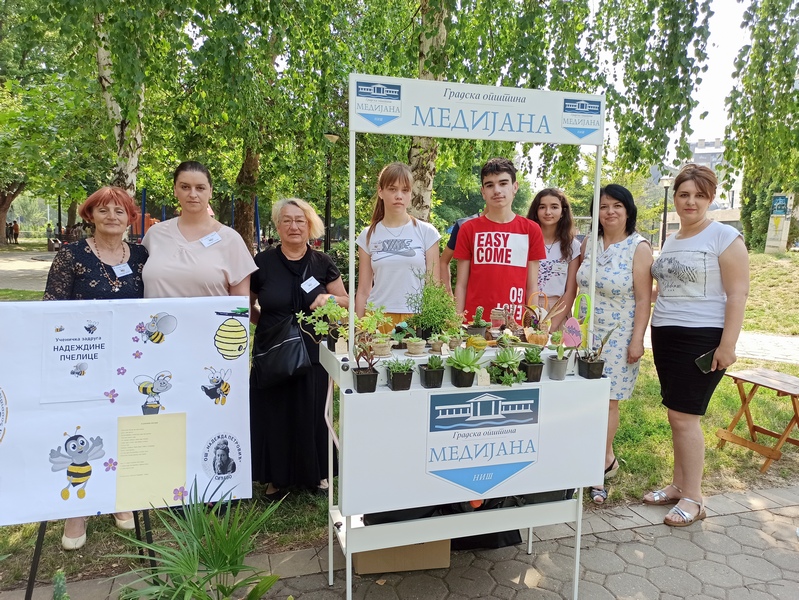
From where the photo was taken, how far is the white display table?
186cm

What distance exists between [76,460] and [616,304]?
2.67 m

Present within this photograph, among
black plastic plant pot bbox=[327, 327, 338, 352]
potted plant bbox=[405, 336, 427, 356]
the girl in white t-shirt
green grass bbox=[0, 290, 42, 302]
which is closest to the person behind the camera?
potted plant bbox=[405, 336, 427, 356]

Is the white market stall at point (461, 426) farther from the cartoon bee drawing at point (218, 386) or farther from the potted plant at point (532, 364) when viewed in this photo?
the cartoon bee drawing at point (218, 386)

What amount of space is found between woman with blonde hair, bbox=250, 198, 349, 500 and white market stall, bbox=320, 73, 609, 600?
646 mm

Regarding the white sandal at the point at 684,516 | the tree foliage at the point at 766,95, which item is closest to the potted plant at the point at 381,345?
the white sandal at the point at 684,516

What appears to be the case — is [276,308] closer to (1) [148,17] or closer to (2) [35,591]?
(2) [35,591]

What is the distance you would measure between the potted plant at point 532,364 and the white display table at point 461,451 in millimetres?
40

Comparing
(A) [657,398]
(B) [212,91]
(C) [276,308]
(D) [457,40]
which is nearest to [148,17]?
(B) [212,91]

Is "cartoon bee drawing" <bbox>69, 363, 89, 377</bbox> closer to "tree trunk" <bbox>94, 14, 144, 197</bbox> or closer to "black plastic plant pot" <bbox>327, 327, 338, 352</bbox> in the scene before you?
"black plastic plant pot" <bbox>327, 327, 338, 352</bbox>

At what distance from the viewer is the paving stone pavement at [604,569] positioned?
7.26 ft

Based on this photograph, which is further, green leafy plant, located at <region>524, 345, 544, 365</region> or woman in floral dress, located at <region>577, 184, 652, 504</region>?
woman in floral dress, located at <region>577, 184, 652, 504</region>

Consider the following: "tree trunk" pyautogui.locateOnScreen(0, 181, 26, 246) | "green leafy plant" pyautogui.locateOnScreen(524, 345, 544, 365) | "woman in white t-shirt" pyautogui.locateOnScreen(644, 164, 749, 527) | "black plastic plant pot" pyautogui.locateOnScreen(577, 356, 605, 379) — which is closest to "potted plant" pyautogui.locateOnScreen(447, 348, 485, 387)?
"green leafy plant" pyautogui.locateOnScreen(524, 345, 544, 365)

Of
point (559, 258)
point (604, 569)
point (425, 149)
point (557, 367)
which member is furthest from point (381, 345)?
point (425, 149)

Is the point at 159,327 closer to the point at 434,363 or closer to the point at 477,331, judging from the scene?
the point at 434,363
